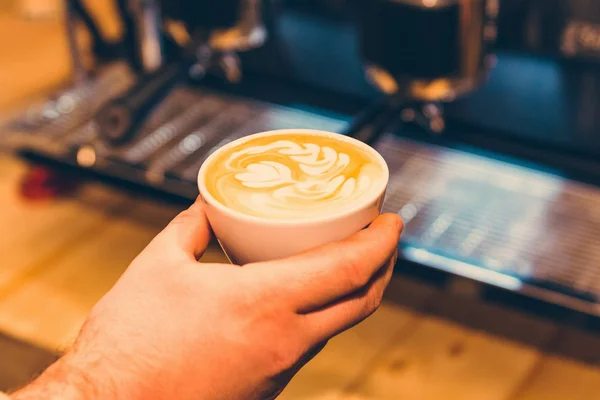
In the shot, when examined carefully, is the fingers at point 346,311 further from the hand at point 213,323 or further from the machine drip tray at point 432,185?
the machine drip tray at point 432,185

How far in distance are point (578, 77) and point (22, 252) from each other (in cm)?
65

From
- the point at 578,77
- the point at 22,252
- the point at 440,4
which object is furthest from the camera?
→ the point at 22,252

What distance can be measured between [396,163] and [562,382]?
28cm

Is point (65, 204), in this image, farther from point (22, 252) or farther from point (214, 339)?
point (214, 339)

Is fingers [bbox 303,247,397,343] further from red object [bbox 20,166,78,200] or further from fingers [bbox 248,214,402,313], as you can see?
red object [bbox 20,166,78,200]

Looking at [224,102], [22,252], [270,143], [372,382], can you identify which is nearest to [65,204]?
[22,252]

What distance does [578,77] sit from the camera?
0.73 m

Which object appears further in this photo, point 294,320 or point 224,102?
point 224,102

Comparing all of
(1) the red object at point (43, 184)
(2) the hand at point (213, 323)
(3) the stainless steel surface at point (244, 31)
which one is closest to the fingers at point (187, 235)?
(2) the hand at point (213, 323)

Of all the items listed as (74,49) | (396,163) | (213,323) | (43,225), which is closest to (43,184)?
(43,225)

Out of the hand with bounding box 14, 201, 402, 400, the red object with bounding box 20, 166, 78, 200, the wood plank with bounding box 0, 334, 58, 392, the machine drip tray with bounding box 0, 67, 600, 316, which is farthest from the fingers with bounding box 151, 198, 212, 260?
the red object with bounding box 20, 166, 78, 200

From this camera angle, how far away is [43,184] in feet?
3.25

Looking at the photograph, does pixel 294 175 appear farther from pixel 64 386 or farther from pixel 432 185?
pixel 432 185

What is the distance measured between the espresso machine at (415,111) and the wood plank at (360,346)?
0.33ft
